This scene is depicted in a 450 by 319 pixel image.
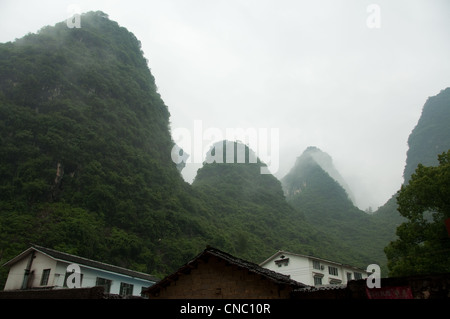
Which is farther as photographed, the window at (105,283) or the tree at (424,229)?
the window at (105,283)

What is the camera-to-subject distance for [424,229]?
17.5 metres

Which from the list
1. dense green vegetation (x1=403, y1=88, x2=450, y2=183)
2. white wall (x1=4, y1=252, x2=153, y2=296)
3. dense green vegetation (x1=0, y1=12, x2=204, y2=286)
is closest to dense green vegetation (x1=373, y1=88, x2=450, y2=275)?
dense green vegetation (x1=403, y1=88, x2=450, y2=183)

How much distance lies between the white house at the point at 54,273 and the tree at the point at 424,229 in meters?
18.7

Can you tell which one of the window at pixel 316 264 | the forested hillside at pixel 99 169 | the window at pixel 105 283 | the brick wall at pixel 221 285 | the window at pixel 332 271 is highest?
the forested hillside at pixel 99 169

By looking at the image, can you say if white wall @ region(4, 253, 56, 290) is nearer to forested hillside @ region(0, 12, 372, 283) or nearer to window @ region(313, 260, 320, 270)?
forested hillside @ region(0, 12, 372, 283)

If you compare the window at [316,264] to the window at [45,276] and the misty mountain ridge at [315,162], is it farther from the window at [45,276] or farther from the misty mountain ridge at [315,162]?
the misty mountain ridge at [315,162]

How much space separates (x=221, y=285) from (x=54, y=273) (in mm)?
13792

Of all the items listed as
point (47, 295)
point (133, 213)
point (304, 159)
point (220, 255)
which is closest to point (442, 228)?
point (220, 255)

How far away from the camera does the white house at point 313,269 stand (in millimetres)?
33062

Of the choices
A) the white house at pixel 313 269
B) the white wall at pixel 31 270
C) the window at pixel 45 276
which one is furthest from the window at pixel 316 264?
the window at pixel 45 276

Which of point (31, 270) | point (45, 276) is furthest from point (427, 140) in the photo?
point (31, 270)

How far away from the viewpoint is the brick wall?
11.8 m
